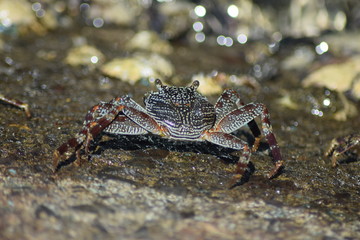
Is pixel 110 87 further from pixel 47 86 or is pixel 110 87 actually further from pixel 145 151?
pixel 145 151

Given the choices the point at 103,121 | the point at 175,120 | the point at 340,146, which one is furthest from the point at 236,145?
the point at 340,146

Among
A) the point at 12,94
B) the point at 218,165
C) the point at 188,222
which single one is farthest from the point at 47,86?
the point at 188,222

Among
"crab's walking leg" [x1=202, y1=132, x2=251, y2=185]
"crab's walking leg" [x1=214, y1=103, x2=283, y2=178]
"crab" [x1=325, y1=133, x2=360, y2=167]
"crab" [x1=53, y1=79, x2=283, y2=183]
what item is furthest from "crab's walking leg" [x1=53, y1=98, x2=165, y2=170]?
"crab" [x1=325, y1=133, x2=360, y2=167]

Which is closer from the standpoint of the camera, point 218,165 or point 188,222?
point 188,222

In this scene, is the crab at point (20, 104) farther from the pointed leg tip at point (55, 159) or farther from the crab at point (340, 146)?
the crab at point (340, 146)

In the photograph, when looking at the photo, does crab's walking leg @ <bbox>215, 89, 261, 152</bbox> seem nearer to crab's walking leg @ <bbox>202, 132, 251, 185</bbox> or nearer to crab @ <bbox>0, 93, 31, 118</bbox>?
crab's walking leg @ <bbox>202, 132, 251, 185</bbox>
